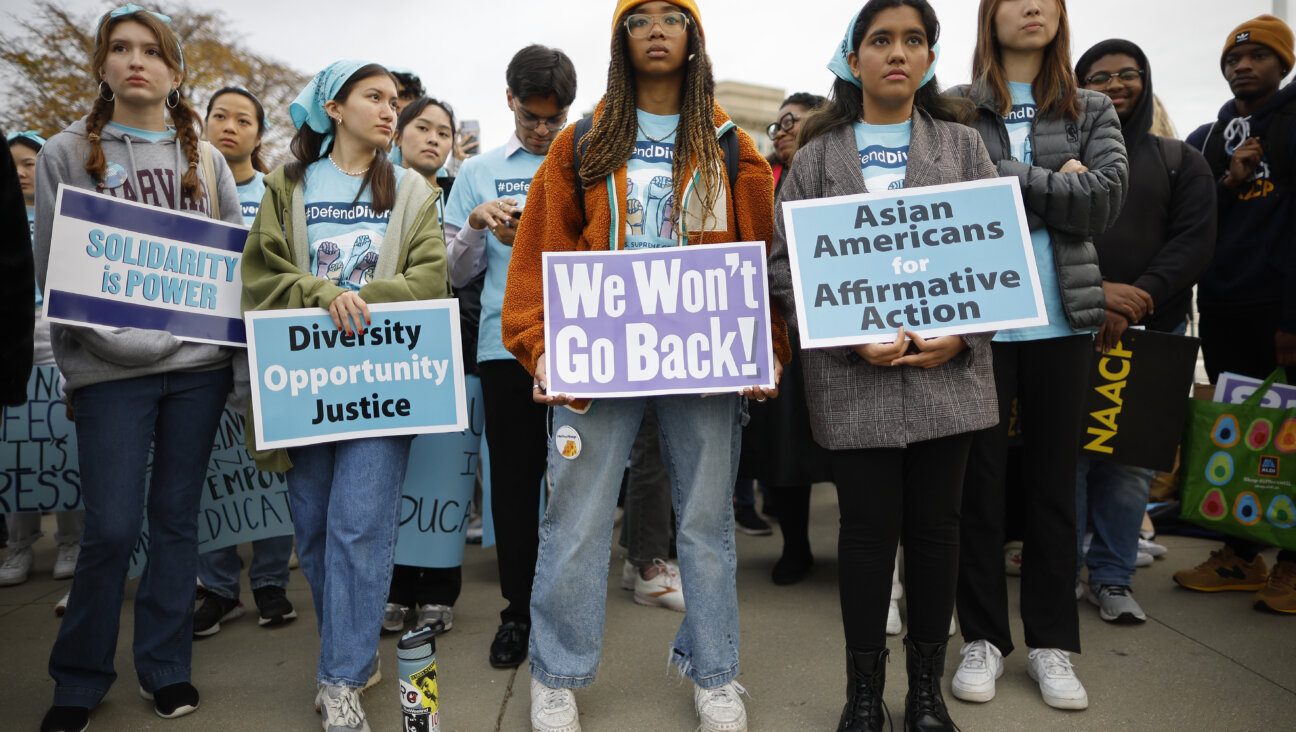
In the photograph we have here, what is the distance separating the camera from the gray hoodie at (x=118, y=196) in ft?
8.79

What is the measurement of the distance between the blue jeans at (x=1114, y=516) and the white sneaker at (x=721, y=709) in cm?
179

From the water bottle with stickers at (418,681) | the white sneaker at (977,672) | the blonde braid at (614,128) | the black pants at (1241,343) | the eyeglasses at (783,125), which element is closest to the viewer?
the water bottle with stickers at (418,681)

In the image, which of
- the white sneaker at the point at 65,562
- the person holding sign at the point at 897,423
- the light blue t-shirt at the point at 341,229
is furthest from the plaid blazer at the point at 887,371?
the white sneaker at the point at 65,562

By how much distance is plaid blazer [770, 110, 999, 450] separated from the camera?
241 centimetres

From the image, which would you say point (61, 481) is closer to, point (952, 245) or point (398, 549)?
point (398, 549)

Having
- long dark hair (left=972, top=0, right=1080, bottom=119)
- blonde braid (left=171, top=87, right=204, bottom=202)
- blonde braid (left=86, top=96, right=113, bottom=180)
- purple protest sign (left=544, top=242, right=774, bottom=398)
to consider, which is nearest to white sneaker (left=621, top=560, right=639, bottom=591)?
purple protest sign (left=544, top=242, right=774, bottom=398)

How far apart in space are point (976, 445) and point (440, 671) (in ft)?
6.67

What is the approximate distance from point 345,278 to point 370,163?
1.42 feet

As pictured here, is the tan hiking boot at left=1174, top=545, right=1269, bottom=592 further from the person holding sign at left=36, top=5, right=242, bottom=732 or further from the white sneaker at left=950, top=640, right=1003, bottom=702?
the person holding sign at left=36, top=5, right=242, bottom=732

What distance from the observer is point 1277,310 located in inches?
156

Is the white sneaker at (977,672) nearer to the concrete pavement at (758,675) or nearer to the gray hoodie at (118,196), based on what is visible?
the concrete pavement at (758,675)

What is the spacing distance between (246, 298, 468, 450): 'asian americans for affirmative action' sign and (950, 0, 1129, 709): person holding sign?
1.77m

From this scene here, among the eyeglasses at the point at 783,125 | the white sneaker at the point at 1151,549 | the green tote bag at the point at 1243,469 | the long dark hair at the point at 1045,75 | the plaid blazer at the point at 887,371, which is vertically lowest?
the white sneaker at the point at 1151,549

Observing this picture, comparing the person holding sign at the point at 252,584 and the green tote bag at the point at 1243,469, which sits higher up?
the green tote bag at the point at 1243,469
